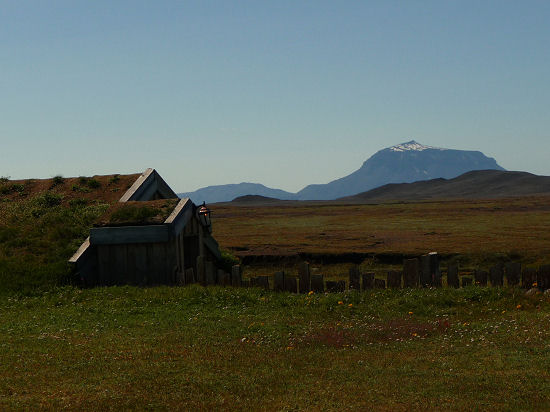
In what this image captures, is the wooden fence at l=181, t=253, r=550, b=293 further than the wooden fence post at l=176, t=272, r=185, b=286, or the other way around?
the wooden fence post at l=176, t=272, r=185, b=286

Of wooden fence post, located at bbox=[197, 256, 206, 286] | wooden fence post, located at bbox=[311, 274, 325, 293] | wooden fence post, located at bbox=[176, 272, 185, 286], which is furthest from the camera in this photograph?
wooden fence post, located at bbox=[197, 256, 206, 286]

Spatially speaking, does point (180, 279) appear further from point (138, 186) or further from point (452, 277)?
point (452, 277)

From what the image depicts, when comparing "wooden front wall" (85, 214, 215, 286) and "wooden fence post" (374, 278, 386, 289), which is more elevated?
"wooden front wall" (85, 214, 215, 286)

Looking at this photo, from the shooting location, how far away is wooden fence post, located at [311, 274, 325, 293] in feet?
63.5

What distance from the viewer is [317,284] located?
19500 mm

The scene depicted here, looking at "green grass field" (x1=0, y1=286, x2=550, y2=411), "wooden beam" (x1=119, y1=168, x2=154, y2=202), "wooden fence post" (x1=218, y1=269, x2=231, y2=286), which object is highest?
"wooden beam" (x1=119, y1=168, x2=154, y2=202)

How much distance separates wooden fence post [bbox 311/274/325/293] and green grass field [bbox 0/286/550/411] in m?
0.83

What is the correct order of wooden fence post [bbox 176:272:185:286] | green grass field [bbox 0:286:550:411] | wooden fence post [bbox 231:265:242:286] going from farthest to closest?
wooden fence post [bbox 176:272:185:286], wooden fence post [bbox 231:265:242:286], green grass field [bbox 0:286:550:411]

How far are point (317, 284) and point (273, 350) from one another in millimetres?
6188

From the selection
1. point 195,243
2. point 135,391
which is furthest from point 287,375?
point 195,243

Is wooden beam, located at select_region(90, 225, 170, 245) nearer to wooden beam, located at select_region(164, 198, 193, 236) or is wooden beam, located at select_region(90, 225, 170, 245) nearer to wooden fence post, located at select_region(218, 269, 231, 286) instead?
wooden beam, located at select_region(164, 198, 193, 236)

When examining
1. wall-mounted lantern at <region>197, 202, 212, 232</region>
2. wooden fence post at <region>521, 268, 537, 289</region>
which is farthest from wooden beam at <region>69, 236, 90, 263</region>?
wooden fence post at <region>521, 268, 537, 289</region>

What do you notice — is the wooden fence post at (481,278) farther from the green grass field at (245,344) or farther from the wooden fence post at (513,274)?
the green grass field at (245,344)

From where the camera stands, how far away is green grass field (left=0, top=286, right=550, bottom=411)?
9.95 metres
